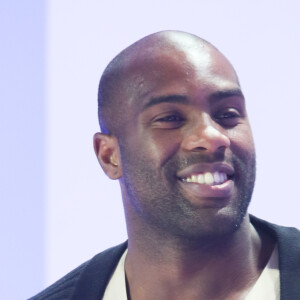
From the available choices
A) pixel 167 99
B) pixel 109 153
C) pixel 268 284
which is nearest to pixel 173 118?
pixel 167 99

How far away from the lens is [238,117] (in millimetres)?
1400

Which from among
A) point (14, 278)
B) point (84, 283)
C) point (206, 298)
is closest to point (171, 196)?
point (206, 298)

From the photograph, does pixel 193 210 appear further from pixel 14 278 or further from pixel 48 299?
pixel 14 278

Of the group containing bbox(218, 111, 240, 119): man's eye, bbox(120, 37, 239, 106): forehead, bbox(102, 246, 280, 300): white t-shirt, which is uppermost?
bbox(120, 37, 239, 106): forehead

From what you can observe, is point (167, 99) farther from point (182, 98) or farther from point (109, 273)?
point (109, 273)

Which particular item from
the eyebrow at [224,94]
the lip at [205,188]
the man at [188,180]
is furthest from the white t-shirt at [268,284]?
the eyebrow at [224,94]

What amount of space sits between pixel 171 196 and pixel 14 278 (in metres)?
0.55

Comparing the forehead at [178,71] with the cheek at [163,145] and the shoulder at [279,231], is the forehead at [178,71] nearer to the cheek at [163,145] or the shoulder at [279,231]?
the cheek at [163,145]

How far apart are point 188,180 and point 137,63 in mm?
221

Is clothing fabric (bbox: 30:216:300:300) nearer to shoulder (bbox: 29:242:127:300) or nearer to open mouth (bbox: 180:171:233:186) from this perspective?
shoulder (bbox: 29:242:127:300)

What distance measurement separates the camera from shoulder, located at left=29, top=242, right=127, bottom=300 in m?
1.50

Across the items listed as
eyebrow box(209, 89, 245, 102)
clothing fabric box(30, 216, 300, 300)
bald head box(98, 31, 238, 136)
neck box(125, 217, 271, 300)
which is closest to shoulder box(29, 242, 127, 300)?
clothing fabric box(30, 216, 300, 300)

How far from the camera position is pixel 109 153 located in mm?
1494

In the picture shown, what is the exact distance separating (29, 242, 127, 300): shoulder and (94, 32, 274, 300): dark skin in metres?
0.08
